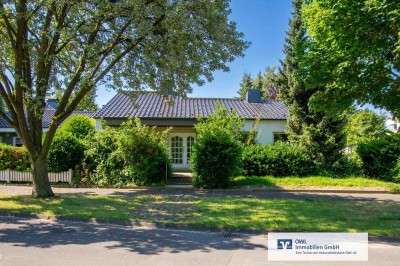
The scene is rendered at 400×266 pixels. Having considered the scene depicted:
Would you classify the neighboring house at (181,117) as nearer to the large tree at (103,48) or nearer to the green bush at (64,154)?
the green bush at (64,154)

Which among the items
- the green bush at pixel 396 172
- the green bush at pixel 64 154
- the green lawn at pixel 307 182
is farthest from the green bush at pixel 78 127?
the green bush at pixel 396 172

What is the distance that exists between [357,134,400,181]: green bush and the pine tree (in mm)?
1303

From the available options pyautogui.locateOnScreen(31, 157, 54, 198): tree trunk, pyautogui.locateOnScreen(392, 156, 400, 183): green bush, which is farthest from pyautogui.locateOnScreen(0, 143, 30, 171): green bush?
pyautogui.locateOnScreen(392, 156, 400, 183): green bush

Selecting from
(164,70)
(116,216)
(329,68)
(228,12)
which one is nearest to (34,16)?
(164,70)

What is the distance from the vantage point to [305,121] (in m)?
18.9

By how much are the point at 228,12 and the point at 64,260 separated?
9043 millimetres

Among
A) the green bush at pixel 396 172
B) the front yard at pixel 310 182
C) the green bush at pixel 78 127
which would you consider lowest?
the front yard at pixel 310 182

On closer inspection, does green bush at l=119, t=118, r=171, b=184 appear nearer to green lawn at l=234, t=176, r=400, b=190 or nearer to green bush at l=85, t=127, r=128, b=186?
green bush at l=85, t=127, r=128, b=186

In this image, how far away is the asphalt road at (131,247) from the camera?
5609 millimetres

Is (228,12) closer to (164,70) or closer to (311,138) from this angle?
(164,70)

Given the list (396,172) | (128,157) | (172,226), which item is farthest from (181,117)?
(172,226)

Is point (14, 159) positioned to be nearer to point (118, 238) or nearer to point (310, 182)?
point (118, 238)

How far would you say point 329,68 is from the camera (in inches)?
370

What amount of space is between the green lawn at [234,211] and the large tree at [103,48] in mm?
2074
